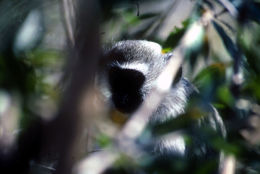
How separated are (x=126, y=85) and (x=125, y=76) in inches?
2.0

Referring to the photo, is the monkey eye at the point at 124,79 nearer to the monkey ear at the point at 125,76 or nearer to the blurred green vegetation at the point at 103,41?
the monkey ear at the point at 125,76

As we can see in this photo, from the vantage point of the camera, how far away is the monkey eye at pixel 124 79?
9.34ft

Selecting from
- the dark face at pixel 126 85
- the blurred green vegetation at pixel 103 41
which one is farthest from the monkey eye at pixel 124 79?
the blurred green vegetation at pixel 103 41

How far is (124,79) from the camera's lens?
2875mm

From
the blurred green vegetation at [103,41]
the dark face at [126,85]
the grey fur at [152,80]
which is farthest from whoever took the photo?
the dark face at [126,85]

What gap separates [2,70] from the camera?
1.16m

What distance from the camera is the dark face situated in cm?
276

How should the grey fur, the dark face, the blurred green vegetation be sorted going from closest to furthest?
1. the blurred green vegetation
2. the grey fur
3. the dark face

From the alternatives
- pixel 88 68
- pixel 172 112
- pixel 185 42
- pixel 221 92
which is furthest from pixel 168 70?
pixel 172 112

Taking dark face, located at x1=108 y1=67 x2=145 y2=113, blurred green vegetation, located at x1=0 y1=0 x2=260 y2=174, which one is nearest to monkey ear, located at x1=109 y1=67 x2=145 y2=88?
dark face, located at x1=108 y1=67 x2=145 y2=113

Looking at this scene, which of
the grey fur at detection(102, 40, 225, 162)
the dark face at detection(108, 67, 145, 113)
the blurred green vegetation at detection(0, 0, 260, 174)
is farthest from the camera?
the dark face at detection(108, 67, 145, 113)

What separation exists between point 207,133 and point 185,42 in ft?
0.78

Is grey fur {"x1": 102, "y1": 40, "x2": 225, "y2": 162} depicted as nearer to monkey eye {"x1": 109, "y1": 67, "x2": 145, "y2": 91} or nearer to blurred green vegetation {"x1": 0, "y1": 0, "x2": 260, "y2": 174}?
monkey eye {"x1": 109, "y1": 67, "x2": 145, "y2": 91}

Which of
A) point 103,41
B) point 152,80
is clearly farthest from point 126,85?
point 103,41
